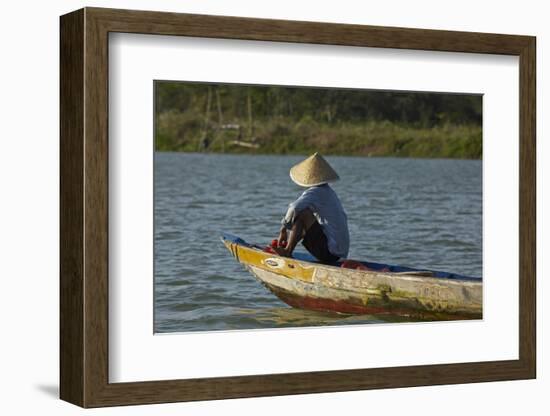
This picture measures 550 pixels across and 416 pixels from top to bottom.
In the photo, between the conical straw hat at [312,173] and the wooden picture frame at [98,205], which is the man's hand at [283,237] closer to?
the conical straw hat at [312,173]

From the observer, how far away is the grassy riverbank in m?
9.40

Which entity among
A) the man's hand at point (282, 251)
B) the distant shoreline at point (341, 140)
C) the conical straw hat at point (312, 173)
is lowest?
the man's hand at point (282, 251)

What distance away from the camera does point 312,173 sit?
8.53 metres

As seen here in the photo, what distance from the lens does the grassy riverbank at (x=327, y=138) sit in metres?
9.40

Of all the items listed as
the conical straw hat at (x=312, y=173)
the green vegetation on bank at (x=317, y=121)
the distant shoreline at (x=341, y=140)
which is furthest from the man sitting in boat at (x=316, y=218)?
the distant shoreline at (x=341, y=140)

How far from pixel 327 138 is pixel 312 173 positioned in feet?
4.18

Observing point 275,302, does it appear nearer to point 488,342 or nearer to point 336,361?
point 336,361

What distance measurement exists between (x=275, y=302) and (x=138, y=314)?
95 centimetres

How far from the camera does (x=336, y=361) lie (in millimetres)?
8188

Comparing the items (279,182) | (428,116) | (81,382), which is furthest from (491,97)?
(81,382)

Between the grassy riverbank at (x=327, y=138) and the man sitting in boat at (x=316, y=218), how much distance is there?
709 mm

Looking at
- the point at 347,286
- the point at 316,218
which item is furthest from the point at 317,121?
the point at 347,286

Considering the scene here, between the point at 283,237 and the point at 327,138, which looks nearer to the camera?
the point at 283,237

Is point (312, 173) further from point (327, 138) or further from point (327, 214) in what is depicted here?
point (327, 138)
